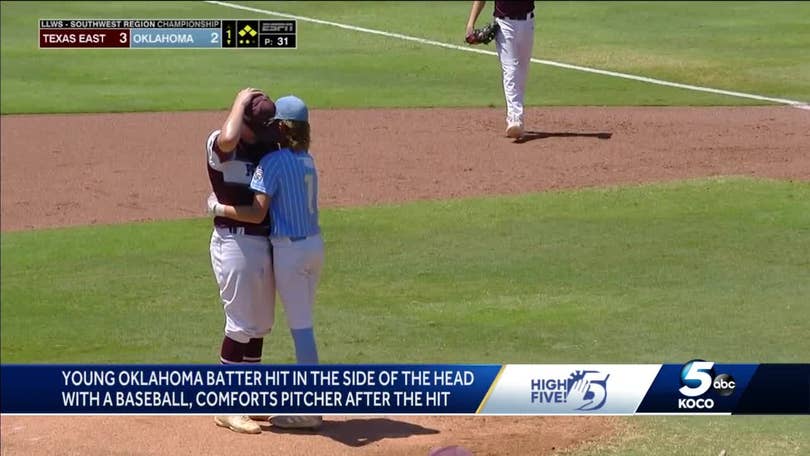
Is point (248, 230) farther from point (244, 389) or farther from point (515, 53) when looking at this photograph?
point (515, 53)

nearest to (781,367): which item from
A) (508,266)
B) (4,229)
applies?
(508,266)

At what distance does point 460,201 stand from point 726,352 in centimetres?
375

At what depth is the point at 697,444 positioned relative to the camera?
7.76m

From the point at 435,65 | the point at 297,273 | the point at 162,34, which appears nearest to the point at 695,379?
the point at 297,273

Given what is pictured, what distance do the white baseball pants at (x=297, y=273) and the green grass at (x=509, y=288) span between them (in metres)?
1.34

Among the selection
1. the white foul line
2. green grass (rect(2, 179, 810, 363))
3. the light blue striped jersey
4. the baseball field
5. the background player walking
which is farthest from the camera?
the white foul line

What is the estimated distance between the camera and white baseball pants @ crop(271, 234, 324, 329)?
24.4 feet

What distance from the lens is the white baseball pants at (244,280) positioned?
293 inches

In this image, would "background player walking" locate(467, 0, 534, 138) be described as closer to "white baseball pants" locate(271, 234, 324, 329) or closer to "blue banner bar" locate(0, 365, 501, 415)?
"white baseball pants" locate(271, 234, 324, 329)

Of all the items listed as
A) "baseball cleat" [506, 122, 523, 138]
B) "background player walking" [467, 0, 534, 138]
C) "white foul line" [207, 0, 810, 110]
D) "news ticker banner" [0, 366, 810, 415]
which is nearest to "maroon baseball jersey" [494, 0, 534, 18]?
"background player walking" [467, 0, 534, 138]

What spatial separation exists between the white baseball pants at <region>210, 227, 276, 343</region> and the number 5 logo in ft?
6.89

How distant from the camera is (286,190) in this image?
7.38 m

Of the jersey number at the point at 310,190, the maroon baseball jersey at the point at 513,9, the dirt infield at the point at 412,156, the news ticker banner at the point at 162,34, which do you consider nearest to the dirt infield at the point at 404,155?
the dirt infield at the point at 412,156

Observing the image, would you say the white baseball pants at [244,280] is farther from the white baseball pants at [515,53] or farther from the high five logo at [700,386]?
the white baseball pants at [515,53]
